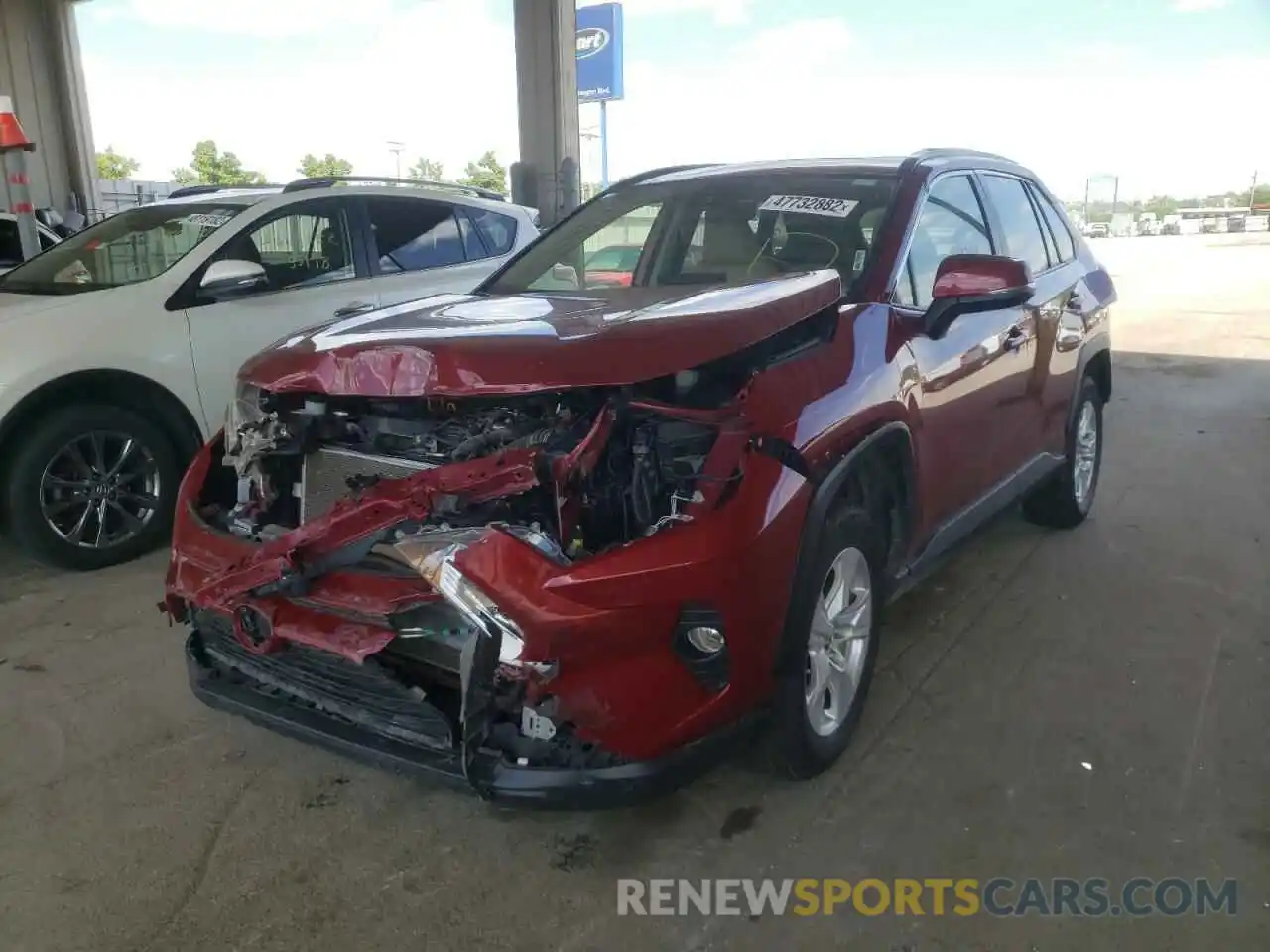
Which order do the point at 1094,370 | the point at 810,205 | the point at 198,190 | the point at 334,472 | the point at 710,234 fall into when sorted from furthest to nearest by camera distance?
the point at 198,190 → the point at 1094,370 → the point at 710,234 → the point at 810,205 → the point at 334,472

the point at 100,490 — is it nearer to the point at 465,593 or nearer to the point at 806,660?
the point at 465,593

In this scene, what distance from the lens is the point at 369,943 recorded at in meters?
2.25

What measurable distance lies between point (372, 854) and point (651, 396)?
1375 mm

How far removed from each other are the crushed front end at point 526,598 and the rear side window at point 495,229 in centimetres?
401

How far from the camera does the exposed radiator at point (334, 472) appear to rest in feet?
8.47

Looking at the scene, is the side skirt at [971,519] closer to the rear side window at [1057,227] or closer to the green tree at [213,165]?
the rear side window at [1057,227]

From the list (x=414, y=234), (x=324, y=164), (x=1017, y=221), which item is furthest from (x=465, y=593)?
(x=324, y=164)

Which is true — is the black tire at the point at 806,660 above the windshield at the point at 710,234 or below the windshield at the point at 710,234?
below

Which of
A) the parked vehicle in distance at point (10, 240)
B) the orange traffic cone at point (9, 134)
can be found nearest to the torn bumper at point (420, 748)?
the orange traffic cone at point (9, 134)

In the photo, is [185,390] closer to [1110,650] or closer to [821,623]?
[821,623]

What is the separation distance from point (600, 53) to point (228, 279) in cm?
1608

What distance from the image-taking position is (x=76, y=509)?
15.2ft

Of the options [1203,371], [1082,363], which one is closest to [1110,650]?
[1082,363]

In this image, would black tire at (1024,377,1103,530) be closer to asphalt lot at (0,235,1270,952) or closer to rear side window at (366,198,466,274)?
asphalt lot at (0,235,1270,952)
